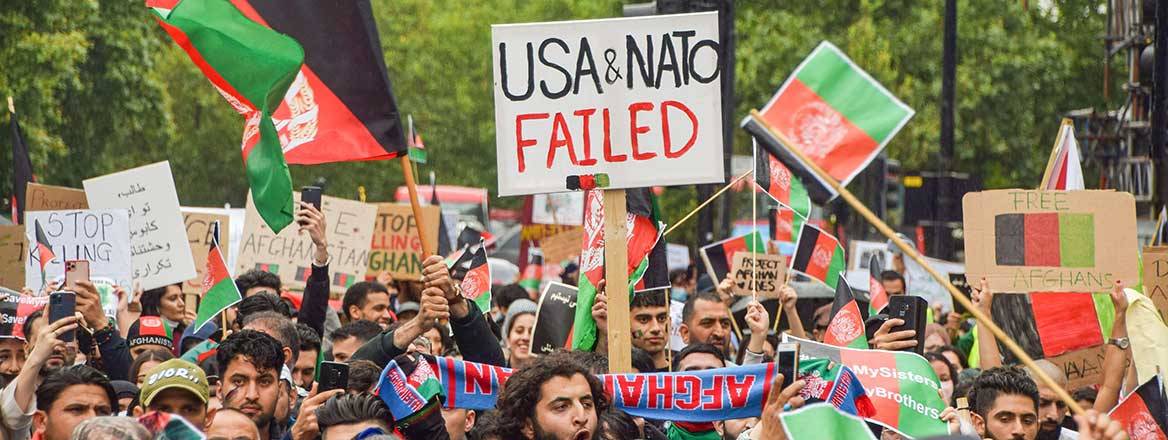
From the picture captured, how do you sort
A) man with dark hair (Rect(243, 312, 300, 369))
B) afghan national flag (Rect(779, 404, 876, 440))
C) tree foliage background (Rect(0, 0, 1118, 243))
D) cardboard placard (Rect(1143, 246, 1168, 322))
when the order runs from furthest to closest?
tree foliage background (Rect(0, 0, 1118, 243))
cardboard placard (Rect(1143, 246, 1168, 322))
man with dark hair (Rect(243, 312, 300, 369))
afghan national flag (Rect(779, 404, 876, 440))

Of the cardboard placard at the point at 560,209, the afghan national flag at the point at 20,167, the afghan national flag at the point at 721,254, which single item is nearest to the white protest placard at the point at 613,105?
the afghan national flag at the point at 721,254

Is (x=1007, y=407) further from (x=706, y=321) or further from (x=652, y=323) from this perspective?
(x=706, y=321)

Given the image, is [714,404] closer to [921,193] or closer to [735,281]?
[735,281]

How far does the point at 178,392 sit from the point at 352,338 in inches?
81.8

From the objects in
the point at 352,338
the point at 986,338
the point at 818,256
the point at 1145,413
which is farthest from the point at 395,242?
the point at 1145,413

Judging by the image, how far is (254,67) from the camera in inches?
307

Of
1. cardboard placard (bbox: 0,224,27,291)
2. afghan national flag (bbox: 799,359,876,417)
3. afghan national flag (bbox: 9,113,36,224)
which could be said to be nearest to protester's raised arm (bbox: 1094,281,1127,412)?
afghan national flag (bbox: 799,359,876,417)

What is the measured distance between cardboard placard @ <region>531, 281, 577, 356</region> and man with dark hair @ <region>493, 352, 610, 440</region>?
2.68m

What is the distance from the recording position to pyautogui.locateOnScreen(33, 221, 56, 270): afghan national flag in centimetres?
986

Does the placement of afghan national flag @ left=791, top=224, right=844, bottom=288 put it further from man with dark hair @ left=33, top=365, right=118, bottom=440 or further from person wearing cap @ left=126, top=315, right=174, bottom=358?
man with dark hair @ left=33, top=365, right=118, bottom=440

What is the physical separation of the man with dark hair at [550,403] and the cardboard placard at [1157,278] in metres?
3.54

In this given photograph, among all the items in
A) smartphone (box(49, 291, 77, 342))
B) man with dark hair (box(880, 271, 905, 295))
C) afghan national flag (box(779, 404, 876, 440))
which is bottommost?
man with dark hair (box(880, 271, 905, 295))

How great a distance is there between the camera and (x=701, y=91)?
7.48 m

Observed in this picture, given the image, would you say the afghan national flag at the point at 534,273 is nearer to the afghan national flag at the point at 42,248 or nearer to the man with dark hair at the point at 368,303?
the man with dark hair at the point at 368,303
